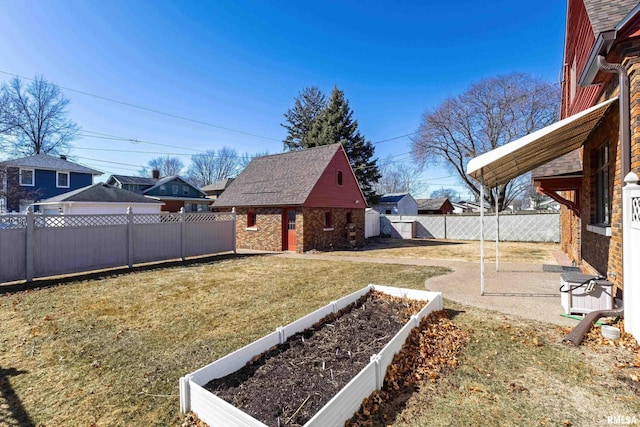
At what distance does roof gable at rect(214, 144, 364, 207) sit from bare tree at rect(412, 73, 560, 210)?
1531cm

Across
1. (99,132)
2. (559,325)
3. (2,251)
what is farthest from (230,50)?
(99,132)

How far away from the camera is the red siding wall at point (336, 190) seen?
15.2 meters

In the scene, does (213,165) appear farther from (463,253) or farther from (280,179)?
(463,253)

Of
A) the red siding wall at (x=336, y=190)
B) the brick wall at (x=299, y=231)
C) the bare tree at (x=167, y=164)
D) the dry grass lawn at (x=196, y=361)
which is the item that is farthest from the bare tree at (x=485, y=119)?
the bare tree at (x=167, y=164)

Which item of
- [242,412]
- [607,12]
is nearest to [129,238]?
[242,412]

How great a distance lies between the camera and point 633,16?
12.0ft

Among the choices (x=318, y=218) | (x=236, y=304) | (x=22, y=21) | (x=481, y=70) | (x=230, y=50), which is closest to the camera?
(x=236, y=304)

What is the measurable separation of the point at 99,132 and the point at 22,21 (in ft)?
71.4

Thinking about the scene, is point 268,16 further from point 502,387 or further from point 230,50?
point 502,387

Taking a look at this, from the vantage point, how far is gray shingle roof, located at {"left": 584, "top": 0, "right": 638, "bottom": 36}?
3.99 metres

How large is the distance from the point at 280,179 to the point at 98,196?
1327 cm

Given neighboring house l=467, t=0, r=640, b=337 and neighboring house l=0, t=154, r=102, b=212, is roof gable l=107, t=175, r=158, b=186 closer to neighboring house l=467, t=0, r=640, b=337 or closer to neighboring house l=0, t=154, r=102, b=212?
neighboring house l=0, t=154, r=102, b=212

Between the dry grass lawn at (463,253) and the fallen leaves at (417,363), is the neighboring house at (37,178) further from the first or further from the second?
the fallen leaves at (417,363)

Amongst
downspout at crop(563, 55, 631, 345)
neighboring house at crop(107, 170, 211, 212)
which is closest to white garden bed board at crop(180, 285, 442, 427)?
downspout at crop(563, 55, 631, 345)
